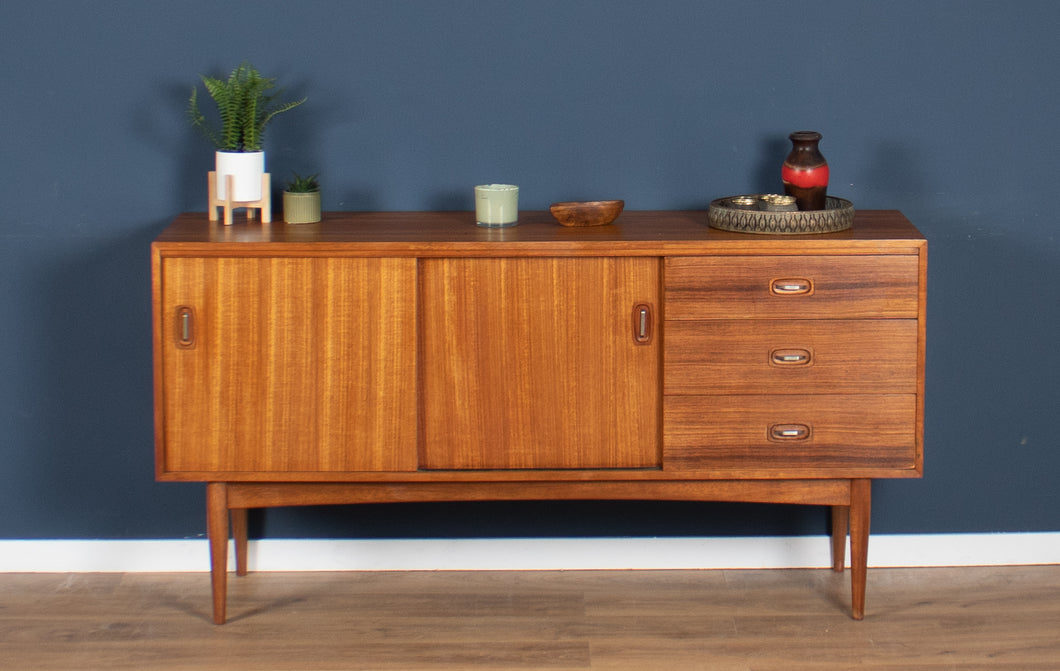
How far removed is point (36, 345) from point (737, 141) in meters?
1.62

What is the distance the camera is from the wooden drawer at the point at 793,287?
2592 millimetres

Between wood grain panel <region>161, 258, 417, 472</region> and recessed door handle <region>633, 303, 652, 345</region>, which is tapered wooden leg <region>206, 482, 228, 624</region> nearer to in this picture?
wood grain panel <region>161, 258, 417, 472</region>

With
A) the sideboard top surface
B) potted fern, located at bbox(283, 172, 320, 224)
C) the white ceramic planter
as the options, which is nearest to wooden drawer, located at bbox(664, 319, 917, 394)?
the sideboard top surface

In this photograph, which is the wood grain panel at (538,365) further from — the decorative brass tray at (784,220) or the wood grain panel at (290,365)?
the decorative brass tray at (784,220)

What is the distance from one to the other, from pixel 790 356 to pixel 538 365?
1.62ft

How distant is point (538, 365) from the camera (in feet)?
8.68

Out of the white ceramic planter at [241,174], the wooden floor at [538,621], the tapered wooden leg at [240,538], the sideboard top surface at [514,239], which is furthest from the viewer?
the tapered wooden leg at [240,538]

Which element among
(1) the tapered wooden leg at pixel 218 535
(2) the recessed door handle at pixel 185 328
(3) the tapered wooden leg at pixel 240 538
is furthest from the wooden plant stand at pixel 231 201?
(3) the tapered wooden leg at pixel 240 538

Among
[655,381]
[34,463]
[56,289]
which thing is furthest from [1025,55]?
[34,463]

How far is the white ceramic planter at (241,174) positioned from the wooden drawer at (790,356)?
0.91 meters

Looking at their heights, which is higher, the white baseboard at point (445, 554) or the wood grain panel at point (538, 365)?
the wood grain panel at point (538, 365)

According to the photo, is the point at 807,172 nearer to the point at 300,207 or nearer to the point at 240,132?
the point at 300,207

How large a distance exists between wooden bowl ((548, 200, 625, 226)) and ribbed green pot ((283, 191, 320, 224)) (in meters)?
0.50

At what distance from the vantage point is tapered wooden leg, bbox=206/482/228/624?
2.71 metres
